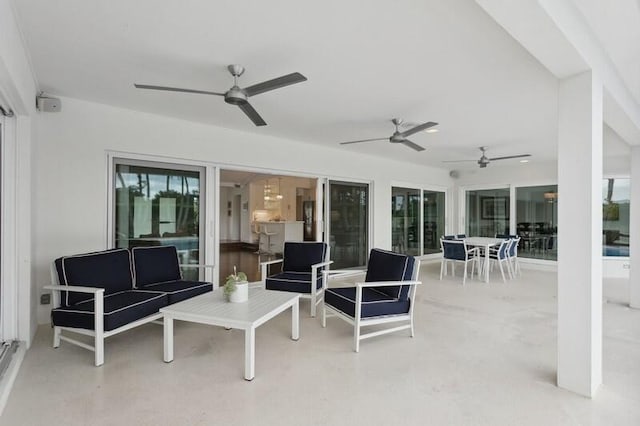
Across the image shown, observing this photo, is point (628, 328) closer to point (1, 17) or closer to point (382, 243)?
point (382, 243)

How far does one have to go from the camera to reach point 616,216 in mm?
6738

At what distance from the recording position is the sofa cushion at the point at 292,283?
3.96 m

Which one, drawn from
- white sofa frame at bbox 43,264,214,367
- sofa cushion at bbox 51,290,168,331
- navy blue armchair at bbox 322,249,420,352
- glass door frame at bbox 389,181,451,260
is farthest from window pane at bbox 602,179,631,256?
white sofa frame at bbox 43,264,214,367

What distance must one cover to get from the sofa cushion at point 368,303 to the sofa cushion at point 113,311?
→ 172 centimetres

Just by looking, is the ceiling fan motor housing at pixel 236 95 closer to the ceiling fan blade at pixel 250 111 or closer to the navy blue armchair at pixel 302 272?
the ceiling fan blade at pixel 250 111

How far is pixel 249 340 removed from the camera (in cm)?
242

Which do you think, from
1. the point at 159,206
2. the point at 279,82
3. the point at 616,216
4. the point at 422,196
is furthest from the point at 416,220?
the point at 279,82

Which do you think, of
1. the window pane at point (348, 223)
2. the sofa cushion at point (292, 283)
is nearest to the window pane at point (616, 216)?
the window pane at point (348, 223)

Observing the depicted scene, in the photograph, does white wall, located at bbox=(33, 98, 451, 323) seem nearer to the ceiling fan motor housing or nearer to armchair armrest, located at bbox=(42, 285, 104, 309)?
armchair armrest, located at bbox=(42, 285, 104, 309)

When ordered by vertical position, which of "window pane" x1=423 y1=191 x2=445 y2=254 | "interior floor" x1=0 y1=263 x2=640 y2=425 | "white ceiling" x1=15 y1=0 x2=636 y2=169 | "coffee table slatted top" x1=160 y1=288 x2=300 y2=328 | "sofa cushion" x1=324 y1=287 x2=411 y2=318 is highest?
"white ceiling" x1=15 y1=0 x2=636 y2=169

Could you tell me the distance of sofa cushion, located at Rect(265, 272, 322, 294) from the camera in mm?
3963

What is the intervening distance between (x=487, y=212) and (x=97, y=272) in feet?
28.2

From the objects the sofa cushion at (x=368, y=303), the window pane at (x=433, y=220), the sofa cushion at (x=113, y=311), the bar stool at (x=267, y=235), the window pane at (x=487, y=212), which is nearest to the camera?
the sofa cushion at (x=113, y=311)

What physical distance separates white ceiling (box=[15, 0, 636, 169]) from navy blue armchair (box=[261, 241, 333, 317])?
179 cm
